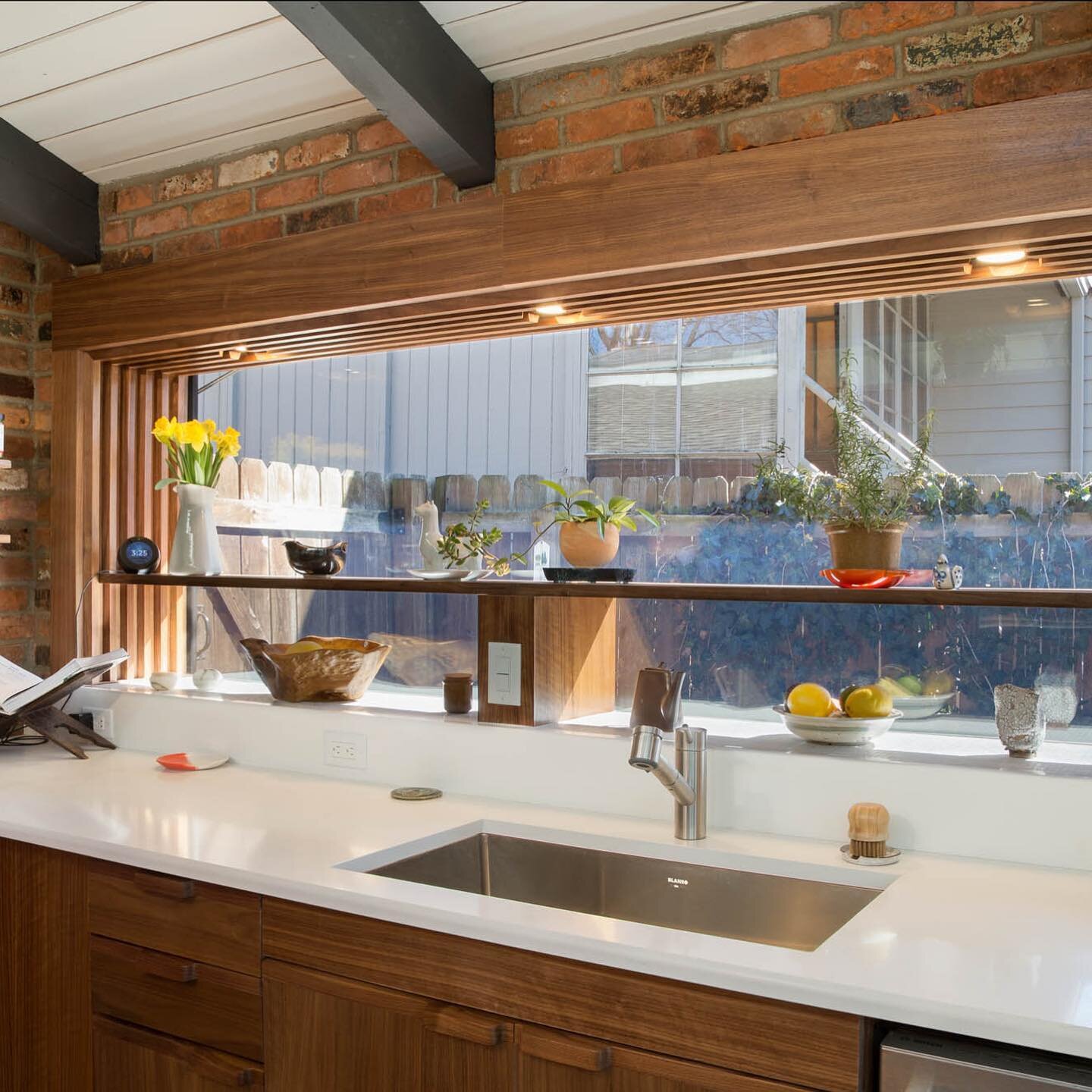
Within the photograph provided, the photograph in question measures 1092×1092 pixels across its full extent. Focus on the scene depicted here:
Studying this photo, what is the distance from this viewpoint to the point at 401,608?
2840 mm

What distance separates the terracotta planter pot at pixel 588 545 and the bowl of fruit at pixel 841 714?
1.60 ft

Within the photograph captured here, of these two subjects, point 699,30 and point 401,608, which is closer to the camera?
point 699,30

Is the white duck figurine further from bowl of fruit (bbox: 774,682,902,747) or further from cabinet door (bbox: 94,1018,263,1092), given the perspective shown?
cabinet door (bbox: 94,1018,263,1092)

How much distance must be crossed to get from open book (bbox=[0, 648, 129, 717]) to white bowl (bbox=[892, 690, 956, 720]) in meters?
1.91

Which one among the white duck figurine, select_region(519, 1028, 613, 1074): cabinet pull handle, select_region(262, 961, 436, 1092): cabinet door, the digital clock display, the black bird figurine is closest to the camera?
select_region(519, 1028, 613, 1074): cabinet pull handle

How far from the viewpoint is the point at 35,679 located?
2875mm

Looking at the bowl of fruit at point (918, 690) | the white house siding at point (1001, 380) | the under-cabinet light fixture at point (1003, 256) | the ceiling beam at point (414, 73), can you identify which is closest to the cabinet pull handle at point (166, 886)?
the bowl of fruit at point (918, 690)

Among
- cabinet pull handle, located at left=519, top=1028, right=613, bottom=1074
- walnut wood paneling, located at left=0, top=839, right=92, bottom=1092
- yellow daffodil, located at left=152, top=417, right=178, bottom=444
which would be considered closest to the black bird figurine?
yellow daffodil, located at left=152, top=417, right=178, bottom=444

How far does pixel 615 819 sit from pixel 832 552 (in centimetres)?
68

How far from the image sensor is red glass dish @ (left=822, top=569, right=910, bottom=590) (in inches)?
78.6

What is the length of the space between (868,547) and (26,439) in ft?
7.85

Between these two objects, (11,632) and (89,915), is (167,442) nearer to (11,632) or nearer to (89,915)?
(11,632)

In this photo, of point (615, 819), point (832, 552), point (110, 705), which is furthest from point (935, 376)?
point (110, 705)

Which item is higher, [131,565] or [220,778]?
[131,565]
